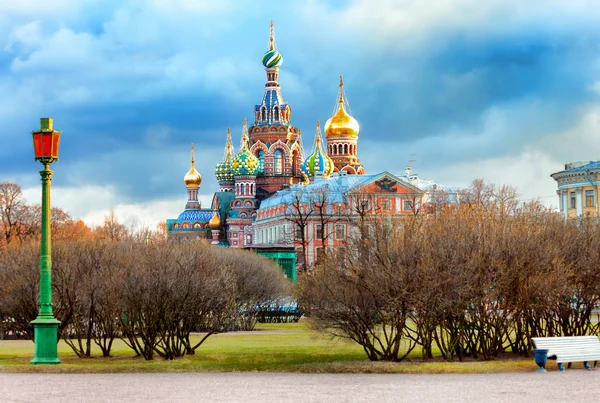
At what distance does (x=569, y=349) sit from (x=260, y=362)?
7.95 metres

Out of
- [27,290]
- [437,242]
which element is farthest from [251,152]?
[437,242]

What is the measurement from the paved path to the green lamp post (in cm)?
197

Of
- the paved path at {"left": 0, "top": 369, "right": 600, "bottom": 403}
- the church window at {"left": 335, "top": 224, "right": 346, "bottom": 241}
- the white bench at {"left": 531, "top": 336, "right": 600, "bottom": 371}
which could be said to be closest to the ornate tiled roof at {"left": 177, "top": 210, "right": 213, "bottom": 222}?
the church window at {"left": 335, "top": 224, "right": 346, "bottom": 241}

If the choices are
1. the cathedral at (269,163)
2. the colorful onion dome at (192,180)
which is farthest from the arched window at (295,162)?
the colorful onion dome at (192,180)

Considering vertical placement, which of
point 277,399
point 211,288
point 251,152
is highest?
point 251,152

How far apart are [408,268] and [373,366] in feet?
8.66

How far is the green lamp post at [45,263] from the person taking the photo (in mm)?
29438

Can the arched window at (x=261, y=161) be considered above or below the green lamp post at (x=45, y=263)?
above

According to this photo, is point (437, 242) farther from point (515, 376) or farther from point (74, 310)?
point (74, 310)

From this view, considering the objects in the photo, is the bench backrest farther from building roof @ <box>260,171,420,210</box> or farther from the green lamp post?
building roof @ <box>260,171,420,210</box>

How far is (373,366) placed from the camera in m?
28.4

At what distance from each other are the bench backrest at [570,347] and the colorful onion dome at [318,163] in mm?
111544

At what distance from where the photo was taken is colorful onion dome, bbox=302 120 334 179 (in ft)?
461

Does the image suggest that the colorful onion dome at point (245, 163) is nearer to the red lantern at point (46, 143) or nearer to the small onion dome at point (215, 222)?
the small onion dome at point (215, 222)
